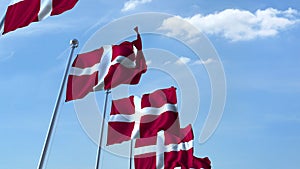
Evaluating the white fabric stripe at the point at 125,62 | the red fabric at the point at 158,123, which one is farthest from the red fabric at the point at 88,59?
the red fabric at the point at 158,123

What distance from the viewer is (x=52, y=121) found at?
47.6 feet

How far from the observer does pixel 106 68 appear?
16750 mm

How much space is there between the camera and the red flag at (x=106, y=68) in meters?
15.9

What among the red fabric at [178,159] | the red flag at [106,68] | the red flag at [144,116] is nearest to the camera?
the red flag at [106,68]

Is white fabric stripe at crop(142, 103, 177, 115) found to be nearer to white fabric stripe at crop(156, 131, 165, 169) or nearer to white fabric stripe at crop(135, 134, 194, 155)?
white fabric stripe at crop(156, 131, 165, 169)

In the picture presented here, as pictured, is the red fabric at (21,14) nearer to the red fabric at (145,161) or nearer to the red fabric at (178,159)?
the red fabric at (145,161)

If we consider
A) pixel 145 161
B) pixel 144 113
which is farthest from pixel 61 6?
pixel 145 161

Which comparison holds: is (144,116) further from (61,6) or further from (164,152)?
(61,6)

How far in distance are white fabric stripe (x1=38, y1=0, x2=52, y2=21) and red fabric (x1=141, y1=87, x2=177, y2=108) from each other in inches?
396

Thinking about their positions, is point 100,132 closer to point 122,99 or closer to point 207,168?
point 122,99

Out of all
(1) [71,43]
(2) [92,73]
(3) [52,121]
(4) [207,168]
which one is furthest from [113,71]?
(4) [207,168]

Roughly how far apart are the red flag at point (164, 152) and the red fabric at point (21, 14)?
11.0 m

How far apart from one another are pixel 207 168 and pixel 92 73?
41.5ft

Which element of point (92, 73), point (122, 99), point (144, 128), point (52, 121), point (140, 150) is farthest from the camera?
point (140, 150)
